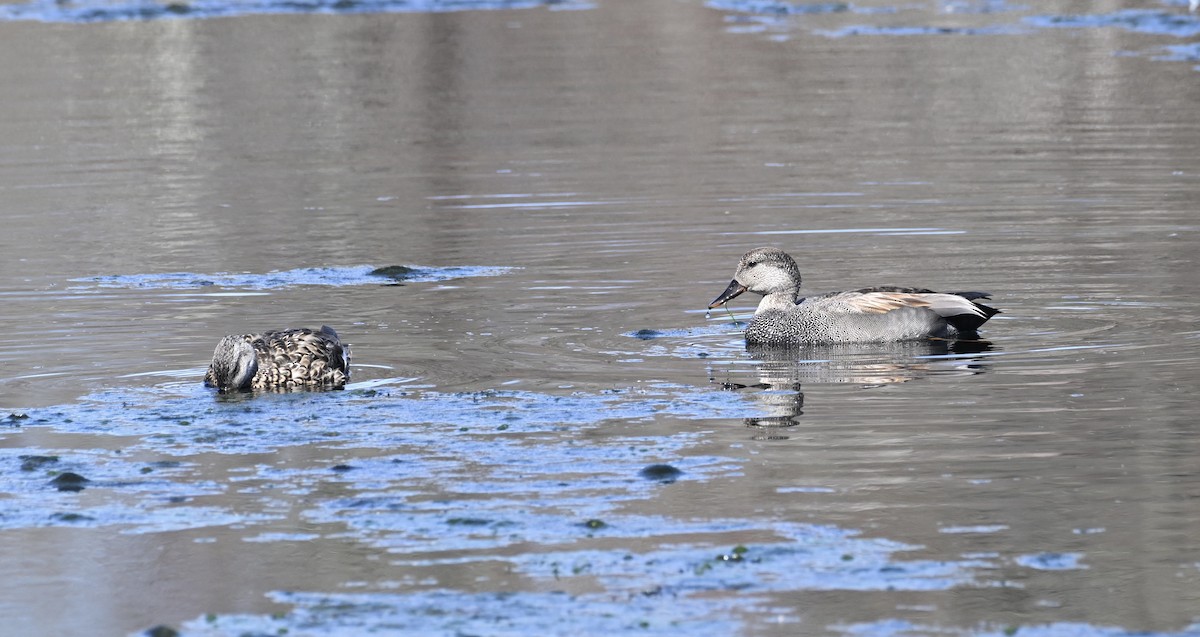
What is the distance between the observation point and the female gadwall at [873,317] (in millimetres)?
11789

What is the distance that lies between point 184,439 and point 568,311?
4000 mm

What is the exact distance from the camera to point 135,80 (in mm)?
32906

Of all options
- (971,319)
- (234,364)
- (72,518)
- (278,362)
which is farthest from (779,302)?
(72,518)

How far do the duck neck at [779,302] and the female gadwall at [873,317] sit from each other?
0.02 m

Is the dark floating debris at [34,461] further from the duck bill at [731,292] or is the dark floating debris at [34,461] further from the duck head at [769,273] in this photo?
the duck bill at [731,292]

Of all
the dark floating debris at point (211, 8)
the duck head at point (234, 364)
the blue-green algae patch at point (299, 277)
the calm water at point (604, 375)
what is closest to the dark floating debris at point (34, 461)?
the calm water at point (604, 375)

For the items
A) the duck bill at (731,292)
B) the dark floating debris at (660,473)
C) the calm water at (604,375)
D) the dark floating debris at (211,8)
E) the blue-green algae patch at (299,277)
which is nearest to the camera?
the calm water at (604,375)

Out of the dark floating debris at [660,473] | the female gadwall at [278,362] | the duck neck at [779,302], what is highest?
the duck neck at [779,302]

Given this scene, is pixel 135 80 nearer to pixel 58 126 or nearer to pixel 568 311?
pixel 58 126

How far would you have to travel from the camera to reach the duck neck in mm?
12125

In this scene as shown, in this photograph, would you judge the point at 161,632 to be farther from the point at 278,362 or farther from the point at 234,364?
the point at 278,362

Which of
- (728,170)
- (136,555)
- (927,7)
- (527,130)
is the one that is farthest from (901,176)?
(927,7)

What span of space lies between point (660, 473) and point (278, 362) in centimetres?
299

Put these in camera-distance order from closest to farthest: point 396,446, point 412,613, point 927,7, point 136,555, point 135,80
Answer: point 412,613, point 136,555, point 396,446, point 135,80, point 927,7
